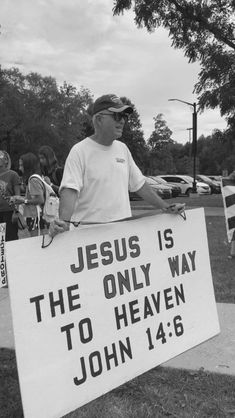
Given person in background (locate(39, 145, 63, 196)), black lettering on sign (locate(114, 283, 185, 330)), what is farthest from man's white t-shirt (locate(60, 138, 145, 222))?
person in background (locate(39, 145, 63, 196))

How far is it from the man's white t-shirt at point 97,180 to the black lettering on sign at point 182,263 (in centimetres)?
46

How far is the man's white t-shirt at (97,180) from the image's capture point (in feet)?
9.98

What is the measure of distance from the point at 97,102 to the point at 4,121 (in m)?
36.4

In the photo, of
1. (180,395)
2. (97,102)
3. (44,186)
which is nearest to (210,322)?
(180,395)

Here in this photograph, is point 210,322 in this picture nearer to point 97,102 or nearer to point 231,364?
point 231,364

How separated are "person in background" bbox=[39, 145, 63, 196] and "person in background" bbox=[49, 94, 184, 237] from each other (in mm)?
3056

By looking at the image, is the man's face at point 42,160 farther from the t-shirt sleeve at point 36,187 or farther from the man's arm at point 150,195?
the man's arm at point 150,195

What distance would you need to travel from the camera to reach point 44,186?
5.68m

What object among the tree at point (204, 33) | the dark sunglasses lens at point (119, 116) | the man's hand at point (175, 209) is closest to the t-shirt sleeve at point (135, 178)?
Result: the man's hand at point (175, 209)

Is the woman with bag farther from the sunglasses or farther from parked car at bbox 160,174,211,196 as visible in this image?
parked car at bbox 160,174,211,196

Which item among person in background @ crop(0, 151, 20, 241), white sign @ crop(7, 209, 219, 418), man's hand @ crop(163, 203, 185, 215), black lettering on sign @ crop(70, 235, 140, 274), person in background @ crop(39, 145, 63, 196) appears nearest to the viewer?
white sign @ crop(7, 209, 219, 418)

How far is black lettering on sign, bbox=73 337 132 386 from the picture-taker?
262 cm

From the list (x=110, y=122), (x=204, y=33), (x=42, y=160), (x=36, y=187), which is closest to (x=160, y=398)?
(x=110, y=122)

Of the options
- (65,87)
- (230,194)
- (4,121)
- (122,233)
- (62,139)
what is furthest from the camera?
(65,87)
